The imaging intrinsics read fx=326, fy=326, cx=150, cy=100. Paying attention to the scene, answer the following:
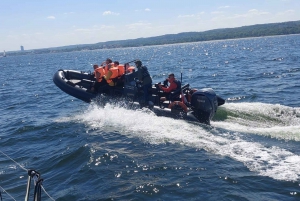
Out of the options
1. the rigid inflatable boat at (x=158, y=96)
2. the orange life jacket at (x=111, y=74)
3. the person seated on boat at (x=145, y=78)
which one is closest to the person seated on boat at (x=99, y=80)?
the rigid inflatable boat at (x=158, y=96)

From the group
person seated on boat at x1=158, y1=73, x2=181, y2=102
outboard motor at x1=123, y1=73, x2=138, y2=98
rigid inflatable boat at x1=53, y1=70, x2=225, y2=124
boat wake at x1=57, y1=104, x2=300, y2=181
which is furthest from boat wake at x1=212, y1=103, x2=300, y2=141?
outboard motor at x1=123, y1=73, x2=138, y2=98

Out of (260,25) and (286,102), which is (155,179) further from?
(260,25)

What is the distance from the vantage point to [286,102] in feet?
39.8

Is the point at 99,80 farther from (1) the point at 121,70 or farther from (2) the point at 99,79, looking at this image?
(1) the point at 121,70

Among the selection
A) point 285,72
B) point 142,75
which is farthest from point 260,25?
point 142,75

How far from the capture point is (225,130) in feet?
29.0

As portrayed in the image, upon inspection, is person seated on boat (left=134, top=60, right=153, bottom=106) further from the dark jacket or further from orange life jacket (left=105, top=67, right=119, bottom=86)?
orange life jacket (left=105, top=67, right=119, bottom=86)

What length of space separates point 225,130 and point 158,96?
117 inches

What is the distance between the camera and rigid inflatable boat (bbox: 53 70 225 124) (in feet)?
31.9

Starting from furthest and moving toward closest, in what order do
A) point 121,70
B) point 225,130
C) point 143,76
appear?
point 121,70, point 143,76, point 225,130

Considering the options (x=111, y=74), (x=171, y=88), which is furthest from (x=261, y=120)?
(x=111, y=74)

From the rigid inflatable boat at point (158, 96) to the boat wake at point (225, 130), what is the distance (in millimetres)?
295

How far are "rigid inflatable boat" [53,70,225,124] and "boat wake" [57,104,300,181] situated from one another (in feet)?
0.97

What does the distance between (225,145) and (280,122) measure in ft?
9.20
